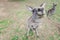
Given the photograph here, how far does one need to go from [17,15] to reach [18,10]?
49cm

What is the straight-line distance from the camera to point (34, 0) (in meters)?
8.98

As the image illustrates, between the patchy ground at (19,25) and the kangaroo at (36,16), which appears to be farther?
the patchy ground at (19,25)

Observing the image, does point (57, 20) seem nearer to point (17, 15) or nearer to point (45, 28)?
point (45, 28)

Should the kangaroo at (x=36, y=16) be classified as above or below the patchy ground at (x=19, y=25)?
above

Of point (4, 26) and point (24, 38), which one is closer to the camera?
point (24, 38)

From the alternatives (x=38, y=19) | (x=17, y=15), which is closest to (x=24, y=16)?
(x=17, y=15)

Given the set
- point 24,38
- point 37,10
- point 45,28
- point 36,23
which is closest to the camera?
point 37,10

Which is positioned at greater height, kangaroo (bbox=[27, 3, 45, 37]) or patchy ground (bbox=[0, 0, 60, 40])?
kangaroo (bbox=[27, 3, 45, 37])

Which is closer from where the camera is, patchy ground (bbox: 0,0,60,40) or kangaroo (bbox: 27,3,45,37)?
kangaroo (bbox: 27,3,45,37)

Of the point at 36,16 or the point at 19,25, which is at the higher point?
the point at 36,16

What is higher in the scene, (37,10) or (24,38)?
(37,10)

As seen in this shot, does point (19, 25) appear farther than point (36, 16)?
Yes

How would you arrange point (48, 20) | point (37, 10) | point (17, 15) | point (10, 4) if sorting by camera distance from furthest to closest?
point (10, 4), point (17, 15), point (48, 20), point (37, 10)

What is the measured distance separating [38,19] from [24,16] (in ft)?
6.64
